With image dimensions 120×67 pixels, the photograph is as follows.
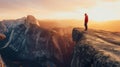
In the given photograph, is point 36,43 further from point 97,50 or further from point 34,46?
point 97,50

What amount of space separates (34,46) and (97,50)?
40019 millimetres

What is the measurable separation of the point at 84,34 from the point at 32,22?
35662 millimetres

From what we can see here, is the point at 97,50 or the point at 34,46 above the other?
the point at 97,50

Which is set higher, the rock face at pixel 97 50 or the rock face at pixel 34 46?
the rock face at pixel 97 50

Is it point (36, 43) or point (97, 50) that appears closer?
point (97, 50)

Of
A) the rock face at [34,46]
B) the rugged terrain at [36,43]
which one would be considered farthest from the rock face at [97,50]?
the rock face at [34,46]

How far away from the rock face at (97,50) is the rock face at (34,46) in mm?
19456

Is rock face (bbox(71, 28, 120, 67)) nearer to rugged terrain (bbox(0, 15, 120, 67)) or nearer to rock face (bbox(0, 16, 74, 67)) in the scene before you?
rugged terrain (bbox(0, 15, 120, 67))

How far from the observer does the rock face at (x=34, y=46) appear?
85.2 m

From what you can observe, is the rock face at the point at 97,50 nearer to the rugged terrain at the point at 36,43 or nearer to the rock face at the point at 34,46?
the rugged terrain at the point at 36,43

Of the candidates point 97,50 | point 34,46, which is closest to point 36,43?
point 34,46

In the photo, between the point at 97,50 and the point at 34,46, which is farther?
the point at 34,46

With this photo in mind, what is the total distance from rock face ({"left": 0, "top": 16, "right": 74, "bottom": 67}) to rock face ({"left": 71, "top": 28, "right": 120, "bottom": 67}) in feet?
63.8

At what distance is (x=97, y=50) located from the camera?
52.1 meters
